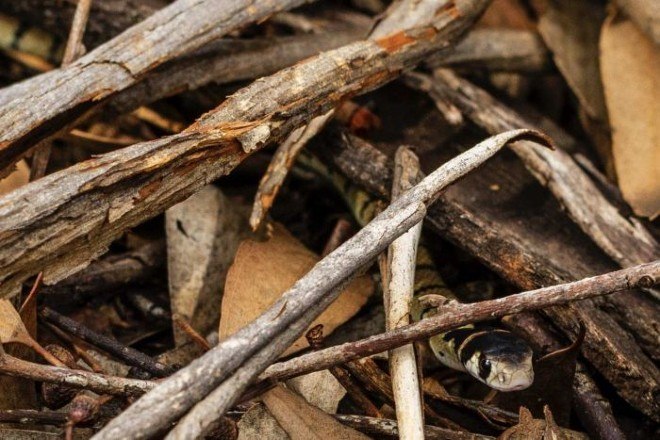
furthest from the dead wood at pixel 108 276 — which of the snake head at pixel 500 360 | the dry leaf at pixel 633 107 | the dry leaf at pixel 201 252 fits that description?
the dry leaf at pixel 633 107

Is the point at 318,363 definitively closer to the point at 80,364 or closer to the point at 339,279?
the point at 339,279

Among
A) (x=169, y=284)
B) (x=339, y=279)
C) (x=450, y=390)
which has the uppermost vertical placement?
(x=169, y=284)

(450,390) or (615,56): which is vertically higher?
(615,56)

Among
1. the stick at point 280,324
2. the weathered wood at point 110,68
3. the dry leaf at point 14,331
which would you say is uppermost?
the weathered wood at point 110,68

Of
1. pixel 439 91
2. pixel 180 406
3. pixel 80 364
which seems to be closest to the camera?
pixel 180 406

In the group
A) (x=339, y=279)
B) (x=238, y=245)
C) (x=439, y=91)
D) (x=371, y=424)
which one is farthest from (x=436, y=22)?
(x=371, y=424)

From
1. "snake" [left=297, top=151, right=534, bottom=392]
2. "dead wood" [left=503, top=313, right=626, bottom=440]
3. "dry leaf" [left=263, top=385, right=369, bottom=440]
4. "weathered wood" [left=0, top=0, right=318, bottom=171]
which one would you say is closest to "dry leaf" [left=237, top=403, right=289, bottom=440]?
"dry leaf" [left=263, top=385, right=369, bottom=440]

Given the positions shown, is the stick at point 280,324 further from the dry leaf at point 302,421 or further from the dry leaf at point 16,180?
the dry leaf at point 16,180
